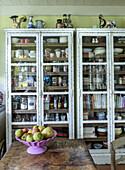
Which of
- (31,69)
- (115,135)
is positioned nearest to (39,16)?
(31,69)

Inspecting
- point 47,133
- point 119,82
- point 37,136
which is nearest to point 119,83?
point 119,82

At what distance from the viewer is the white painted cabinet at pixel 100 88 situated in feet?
9.34

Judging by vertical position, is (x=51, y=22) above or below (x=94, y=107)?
above

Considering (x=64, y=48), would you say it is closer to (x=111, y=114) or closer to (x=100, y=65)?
(x=100, y=65)

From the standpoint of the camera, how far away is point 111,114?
285cm

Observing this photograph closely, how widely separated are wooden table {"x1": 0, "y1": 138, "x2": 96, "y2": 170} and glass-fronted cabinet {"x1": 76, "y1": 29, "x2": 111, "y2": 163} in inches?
51.9

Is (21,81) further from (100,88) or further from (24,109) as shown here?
(100,88)

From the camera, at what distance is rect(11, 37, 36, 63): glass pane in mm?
2859

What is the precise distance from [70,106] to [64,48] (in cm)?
102

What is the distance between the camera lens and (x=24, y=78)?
9.50ft

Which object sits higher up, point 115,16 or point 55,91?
point 115,16

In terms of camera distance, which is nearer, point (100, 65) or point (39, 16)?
point (100, 65)

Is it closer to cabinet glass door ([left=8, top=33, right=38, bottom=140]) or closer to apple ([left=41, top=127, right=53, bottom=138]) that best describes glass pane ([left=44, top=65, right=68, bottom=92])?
cabinet glass door ([left=8, top=33, right=38, bottom=140])

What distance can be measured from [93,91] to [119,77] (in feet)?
1.72
